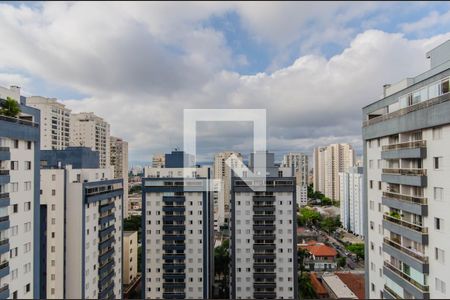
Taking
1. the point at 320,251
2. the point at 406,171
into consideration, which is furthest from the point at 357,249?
the point at 406,171

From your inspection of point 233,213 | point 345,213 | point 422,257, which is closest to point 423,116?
point 422,257

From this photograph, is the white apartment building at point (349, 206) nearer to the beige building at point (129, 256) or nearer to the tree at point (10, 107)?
the beige building at point (129, 256)

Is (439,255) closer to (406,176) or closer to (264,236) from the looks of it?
(406,176)

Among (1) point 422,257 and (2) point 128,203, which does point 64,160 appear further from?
(1) point 422,257

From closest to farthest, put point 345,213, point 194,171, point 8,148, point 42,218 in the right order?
point 8,148, point 42,218, point 194,171, point 345,213

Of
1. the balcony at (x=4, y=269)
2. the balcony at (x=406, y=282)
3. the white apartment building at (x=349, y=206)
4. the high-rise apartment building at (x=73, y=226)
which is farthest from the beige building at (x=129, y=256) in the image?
the white apartment building at (x=349, y=206)

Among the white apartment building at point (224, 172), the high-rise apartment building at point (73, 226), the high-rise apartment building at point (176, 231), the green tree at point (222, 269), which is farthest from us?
the green tree at point (222, 269)
